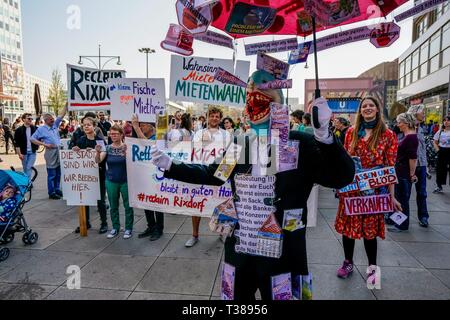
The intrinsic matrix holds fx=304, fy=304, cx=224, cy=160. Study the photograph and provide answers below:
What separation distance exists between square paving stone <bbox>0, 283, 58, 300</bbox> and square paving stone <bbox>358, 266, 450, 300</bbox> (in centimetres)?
346

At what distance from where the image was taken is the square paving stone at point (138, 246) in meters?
4.23

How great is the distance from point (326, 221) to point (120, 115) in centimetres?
410

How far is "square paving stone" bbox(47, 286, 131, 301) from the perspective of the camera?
3096 mm

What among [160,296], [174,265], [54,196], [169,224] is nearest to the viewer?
[160,296]

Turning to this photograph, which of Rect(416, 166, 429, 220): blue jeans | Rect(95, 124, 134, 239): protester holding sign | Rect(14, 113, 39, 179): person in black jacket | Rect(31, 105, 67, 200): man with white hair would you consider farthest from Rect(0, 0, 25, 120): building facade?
Rect(416, 166, 429, 220): blue jeans

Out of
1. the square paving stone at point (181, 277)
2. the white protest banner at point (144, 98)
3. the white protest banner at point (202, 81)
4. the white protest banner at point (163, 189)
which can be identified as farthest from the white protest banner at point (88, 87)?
the square paving stone at point (181, 277)

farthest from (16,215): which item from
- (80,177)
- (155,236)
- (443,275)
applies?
(443,275)

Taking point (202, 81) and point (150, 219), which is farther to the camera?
point (150, 219)

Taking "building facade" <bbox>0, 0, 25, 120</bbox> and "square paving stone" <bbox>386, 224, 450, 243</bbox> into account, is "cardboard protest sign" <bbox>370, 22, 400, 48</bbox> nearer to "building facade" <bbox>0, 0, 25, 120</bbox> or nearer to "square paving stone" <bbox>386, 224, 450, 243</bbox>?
"square paving stone" <bbox>386, 224, 450, 243</bbox>

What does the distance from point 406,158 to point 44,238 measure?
5.86 metres

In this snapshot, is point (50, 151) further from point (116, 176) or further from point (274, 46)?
point (274, 46)

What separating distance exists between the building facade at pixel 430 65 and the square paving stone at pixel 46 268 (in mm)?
20689

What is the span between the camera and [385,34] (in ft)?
7.68

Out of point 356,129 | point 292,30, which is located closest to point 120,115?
point 292,30
